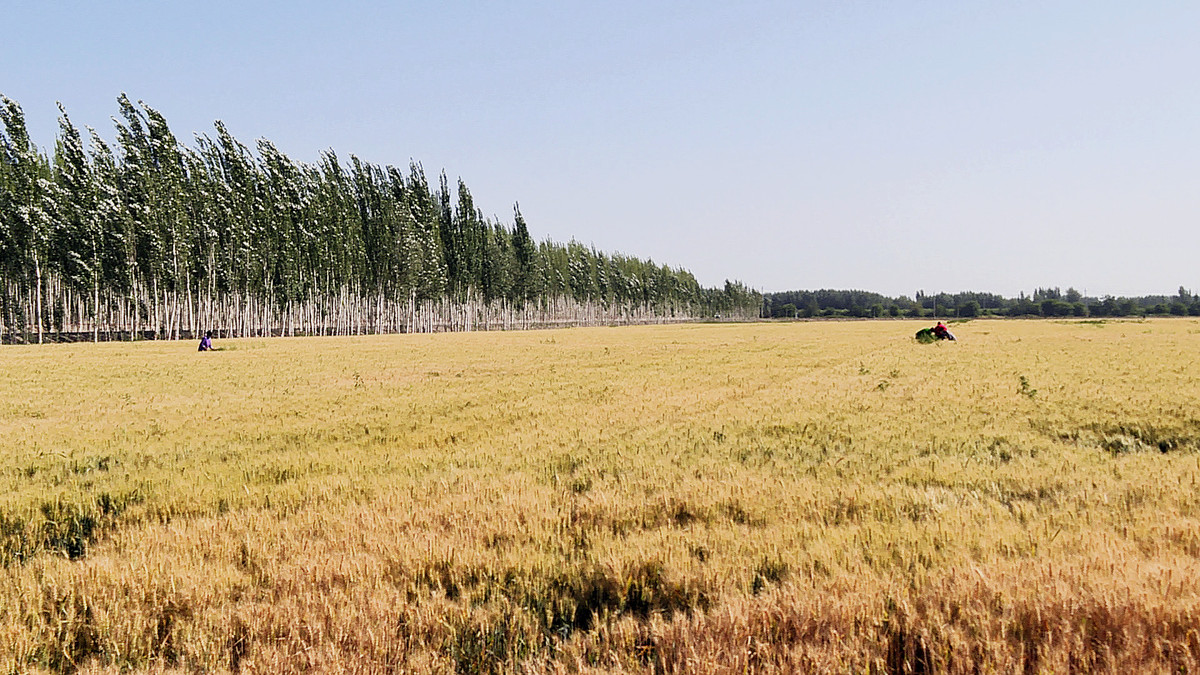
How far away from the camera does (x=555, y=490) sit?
6.49 m

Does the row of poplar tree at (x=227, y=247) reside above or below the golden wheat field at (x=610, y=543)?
above

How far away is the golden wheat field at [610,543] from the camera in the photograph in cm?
325

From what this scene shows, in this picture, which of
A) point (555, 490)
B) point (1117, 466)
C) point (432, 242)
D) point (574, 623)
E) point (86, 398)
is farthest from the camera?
point (432, 242)

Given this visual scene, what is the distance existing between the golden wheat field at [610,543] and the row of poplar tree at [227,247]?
57.6 metres

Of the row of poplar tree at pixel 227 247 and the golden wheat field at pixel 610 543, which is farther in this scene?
the row of poplar tree at pixel 227 247

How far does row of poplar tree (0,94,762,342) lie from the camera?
55219 mm

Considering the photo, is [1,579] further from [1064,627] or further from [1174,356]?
[1174,356]

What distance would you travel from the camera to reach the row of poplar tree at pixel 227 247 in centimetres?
5522

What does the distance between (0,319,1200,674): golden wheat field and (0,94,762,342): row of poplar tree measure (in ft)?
189

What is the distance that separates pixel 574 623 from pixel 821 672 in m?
1.41

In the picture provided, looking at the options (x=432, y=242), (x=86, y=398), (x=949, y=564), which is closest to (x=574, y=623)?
(x=949, y=564)

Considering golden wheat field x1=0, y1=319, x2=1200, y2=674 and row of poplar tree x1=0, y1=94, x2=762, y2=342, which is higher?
row of poplar tree x1=0, y1=94, x2=762, y2=342

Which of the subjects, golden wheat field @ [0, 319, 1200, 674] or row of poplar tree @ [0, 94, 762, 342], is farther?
row of poplar tree @ [0, 94, 762, 342]

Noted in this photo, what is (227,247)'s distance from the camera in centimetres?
6638
